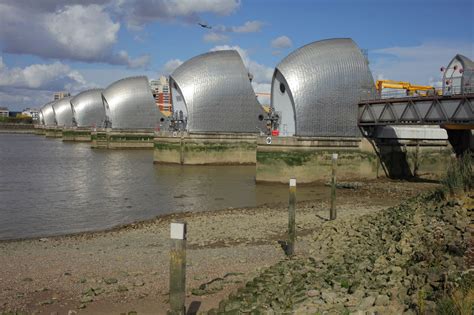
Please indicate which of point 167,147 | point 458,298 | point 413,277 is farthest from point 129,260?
point 167,147

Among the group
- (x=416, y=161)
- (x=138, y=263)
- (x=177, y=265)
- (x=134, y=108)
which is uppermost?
(x=134, y=108)

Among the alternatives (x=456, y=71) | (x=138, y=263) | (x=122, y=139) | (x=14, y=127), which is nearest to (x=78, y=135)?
(x=122, y=139)

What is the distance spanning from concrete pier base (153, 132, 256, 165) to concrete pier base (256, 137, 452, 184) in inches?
428

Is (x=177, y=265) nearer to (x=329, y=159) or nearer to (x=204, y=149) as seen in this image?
(x=329, y=159)

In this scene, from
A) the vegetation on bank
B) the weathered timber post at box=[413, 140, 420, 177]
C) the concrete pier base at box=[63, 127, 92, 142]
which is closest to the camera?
the vegetation on bank

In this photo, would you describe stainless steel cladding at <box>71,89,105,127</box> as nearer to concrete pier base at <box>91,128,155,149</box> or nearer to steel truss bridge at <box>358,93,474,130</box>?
concrete pier base at <box>91,128,155,149</box>

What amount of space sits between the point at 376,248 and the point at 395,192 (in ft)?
48.8

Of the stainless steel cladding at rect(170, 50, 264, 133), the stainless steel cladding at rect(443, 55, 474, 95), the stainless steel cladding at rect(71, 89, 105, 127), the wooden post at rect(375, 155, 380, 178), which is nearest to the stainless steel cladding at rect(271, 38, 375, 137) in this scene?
the wooden post at rect(375, 155, 380, 178)

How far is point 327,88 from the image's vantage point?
95.9 ft

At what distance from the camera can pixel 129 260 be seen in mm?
10242

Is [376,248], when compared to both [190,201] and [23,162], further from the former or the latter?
[23,162]

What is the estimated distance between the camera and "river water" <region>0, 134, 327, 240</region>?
1656 cm

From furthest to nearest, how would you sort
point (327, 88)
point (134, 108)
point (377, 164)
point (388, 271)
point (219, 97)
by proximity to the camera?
A: point (134, 108)
point (219, 97)
point (327, 88)
point (377, 164)
point (388, 271)

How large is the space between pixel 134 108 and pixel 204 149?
23.6 m
